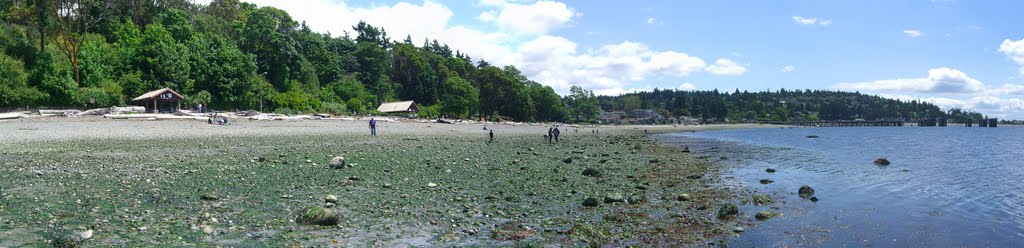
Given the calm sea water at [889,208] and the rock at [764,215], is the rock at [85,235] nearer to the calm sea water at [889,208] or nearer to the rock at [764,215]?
the calm sea water at [889,208]

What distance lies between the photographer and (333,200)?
13227mm

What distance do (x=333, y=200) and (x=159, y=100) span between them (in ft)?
181

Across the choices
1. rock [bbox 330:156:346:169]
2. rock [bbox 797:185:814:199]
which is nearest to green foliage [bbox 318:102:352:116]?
rock [bbox 330:156:346:169]

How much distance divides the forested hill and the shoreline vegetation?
3811 cm

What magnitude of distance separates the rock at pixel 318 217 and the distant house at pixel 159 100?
5309 centimetres

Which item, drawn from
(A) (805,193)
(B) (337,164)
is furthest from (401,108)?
(A) (805,193)

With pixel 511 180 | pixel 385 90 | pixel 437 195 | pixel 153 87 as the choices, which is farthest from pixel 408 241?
pixel 385 90

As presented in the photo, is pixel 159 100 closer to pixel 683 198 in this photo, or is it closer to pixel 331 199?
pixel 331 199

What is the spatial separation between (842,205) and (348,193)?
1461 centimetres

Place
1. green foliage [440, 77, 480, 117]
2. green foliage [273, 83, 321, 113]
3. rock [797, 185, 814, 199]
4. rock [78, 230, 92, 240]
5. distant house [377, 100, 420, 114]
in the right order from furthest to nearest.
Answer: green foliage [440, 77, 480, 117] < distant house [377, 100, 420, 114] < green foliage [273, 83, 321, 113] < rock [797, 185, 814, 199] < rock [78, 230, 92, 240]

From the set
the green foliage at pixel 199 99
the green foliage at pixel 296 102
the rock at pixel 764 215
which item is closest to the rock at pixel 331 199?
the rock at pixel 764 215

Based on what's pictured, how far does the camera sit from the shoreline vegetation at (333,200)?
1006 cm

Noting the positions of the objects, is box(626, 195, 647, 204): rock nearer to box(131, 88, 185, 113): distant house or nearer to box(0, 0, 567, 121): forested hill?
box(131, 88, 185, 113): distant house

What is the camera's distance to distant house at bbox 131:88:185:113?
55.0m
